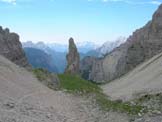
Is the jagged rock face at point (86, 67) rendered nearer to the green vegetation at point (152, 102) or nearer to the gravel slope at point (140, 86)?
the gravel slope at point (140, 86)

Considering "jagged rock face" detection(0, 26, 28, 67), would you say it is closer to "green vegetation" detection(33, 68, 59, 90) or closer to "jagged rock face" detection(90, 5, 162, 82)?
"green vegetation" detection(33, 68, 59, 90)

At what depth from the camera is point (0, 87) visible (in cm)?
3241

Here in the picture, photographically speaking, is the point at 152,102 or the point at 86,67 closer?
the point at 152,102

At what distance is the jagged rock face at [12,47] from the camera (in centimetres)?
8206

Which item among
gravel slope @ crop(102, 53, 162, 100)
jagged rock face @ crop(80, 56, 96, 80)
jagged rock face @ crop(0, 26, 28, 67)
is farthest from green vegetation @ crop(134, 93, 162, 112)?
jagged rock face @ crop(80, 56, 96, 80)

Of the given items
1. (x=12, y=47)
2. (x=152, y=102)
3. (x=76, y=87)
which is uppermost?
(x=12, y=47)

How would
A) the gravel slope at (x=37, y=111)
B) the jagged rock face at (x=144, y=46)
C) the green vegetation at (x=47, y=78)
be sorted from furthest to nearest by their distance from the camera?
the jagged rock face at (x=144, y=46) < the green vegetation at (x=47, y=78) < the gravel slope at (x=37, y=111)

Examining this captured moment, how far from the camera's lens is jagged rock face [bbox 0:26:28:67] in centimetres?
8206

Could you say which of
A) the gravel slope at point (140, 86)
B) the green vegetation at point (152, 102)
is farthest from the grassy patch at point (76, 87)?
the green vegetation at point (152, 102)

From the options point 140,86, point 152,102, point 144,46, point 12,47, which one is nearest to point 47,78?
point 140,86

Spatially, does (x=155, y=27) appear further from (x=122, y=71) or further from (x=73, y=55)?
(x=73, y=55)

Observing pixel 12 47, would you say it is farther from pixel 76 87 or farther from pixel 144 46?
pixel 144 46

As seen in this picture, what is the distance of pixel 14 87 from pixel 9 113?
453 inches

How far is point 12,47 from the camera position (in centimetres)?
8494
